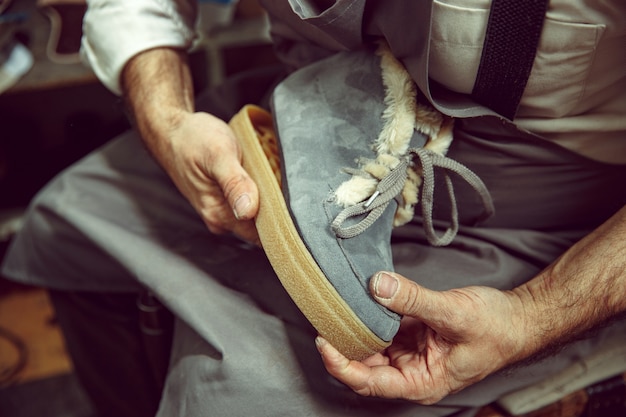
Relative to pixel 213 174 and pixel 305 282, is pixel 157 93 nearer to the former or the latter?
pixel 213 174

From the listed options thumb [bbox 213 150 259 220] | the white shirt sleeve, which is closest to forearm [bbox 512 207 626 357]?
thumb [bbox 213 150 259 220]

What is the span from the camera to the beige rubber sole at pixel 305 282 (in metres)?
0.44

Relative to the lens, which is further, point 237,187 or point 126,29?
point 126,29

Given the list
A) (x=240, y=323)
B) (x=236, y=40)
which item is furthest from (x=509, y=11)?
(x=236, y=40)

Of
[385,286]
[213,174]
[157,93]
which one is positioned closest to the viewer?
[385,286]

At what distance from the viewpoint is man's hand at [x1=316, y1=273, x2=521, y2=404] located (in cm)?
44

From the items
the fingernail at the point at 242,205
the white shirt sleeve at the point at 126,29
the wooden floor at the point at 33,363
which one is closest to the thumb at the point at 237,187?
the fingernail at the point at 242,205

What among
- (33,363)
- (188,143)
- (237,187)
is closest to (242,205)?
(237,187)

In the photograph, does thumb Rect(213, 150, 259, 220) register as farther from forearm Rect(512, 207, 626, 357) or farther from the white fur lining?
forearm Rect(512, 207, 626, 357)

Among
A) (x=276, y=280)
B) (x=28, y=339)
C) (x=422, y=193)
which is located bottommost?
(x=28, y=339)

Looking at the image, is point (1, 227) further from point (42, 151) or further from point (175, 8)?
point (175, 8)

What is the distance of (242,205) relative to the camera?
1.61 feet

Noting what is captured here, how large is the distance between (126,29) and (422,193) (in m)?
0.41

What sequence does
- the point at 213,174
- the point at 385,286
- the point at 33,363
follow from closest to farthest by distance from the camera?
the point at 385,286, the point at 213,174, the point at 33,363
